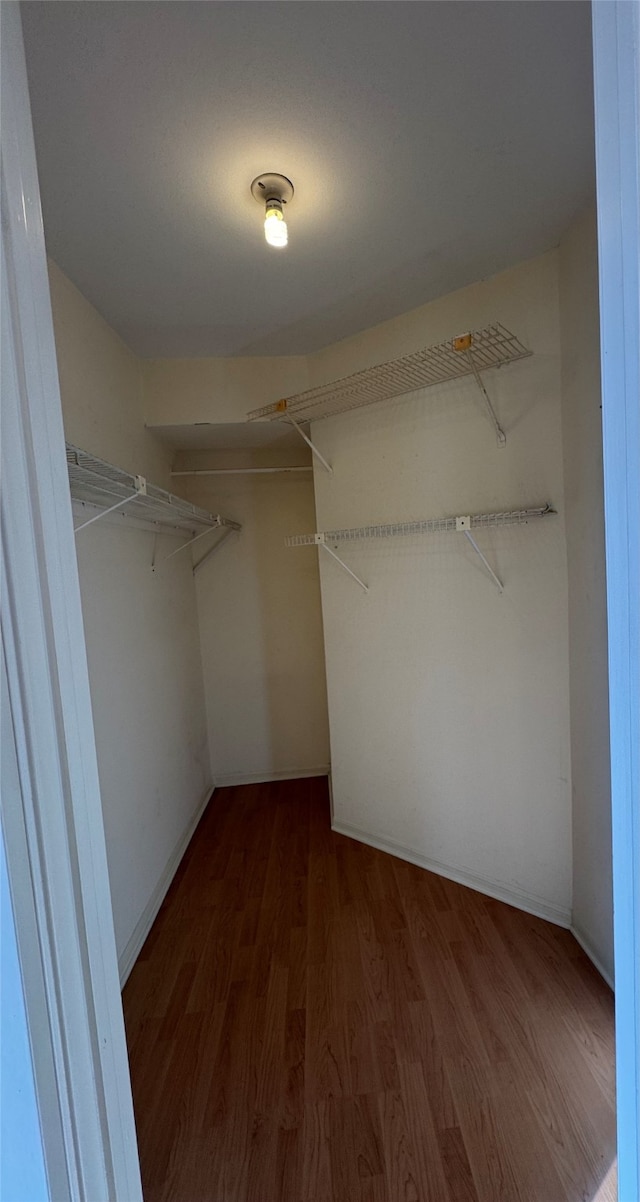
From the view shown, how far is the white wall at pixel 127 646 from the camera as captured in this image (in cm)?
164

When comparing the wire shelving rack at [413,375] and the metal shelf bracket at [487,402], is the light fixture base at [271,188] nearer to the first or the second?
the wire shelving rack at [413,375]

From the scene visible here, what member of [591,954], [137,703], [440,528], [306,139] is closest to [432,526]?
[440,528]

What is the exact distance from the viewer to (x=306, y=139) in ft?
3.79

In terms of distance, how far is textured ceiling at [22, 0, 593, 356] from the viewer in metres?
0.91

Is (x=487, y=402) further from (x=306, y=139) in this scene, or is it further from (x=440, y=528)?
(x=306, y=139)

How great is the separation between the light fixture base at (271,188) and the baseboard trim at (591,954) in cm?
270

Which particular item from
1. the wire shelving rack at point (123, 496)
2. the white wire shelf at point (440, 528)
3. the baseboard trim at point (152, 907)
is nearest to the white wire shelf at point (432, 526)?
the white wire shelf at point (440, 528)

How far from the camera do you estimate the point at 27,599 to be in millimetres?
585

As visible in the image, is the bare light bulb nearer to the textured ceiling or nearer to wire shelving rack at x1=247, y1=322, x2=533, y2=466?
the textured ceiling

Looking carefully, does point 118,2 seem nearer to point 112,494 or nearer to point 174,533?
point 112,494

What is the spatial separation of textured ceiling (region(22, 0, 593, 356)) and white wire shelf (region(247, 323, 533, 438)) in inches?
12.7

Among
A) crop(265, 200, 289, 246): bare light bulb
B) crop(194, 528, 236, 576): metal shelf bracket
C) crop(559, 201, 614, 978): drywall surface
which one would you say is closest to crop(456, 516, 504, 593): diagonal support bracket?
crop(559, 201, 614, 978): drywall surface

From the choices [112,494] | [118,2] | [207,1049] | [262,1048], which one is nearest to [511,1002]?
[262,1048]

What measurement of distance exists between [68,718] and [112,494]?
1254mm
